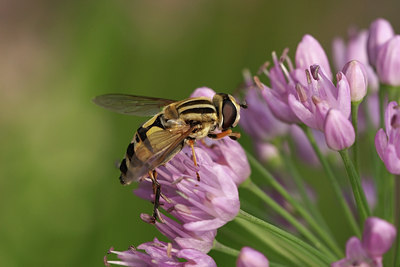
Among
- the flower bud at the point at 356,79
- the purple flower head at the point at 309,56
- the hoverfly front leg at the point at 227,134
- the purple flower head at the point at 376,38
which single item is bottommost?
the hoverfly front leg at the point at 227,134

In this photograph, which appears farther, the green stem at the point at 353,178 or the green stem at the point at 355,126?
the green stem at the point at 355,126

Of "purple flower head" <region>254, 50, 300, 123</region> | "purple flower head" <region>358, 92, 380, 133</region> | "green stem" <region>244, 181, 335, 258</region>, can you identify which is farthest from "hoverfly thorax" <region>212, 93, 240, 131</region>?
"purple flower head" <region>358, 92, 380, 133</region>

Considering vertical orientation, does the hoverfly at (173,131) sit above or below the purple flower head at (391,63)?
below

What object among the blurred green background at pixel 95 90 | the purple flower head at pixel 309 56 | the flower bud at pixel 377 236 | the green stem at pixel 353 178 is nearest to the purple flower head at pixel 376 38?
the purple flower head at pixel 309 56

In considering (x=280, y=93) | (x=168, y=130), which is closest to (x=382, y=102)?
(x=280, y=93)

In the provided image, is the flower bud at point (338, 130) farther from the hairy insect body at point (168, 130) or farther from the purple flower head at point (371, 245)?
the hairy insect body at point (168, 130)

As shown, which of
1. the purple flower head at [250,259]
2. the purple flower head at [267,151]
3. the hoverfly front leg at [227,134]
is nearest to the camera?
the purple flower head at [250,259]

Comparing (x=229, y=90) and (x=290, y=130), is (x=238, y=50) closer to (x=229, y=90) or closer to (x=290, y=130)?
(x=229, y=90)
